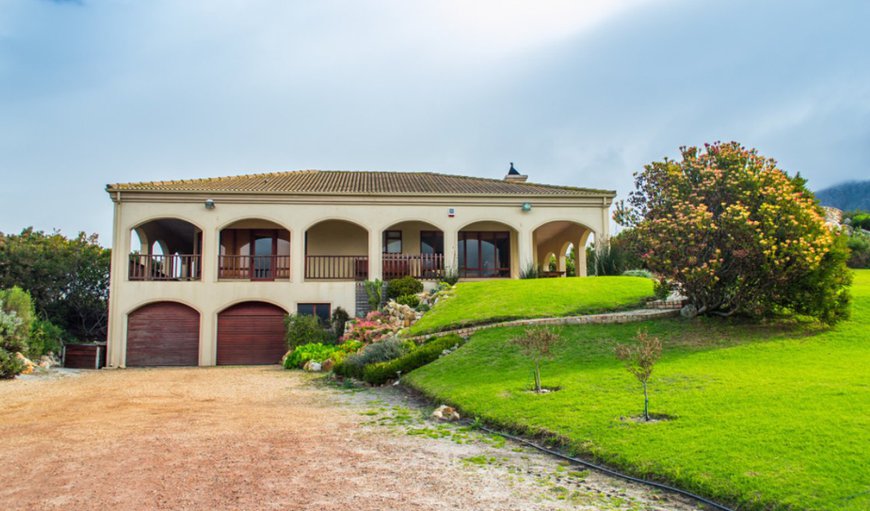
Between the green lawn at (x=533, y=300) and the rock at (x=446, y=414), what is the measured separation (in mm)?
6709

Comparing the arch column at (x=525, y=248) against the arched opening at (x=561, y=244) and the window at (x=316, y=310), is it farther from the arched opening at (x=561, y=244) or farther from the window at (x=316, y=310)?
the window at (x=316, y=310)

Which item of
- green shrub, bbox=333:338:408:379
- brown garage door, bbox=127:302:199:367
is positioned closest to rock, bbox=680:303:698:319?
green shrub, bbox=333:338:408:379

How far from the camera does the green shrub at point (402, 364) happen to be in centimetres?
1348

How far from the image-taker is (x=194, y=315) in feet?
73.3

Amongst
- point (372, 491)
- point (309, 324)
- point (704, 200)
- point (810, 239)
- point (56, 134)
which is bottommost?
point (372, 491)

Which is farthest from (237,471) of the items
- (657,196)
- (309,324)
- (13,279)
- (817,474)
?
(13,279)

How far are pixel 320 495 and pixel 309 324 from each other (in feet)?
51.4

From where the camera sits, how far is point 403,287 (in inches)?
854

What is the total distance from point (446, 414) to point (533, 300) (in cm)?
868

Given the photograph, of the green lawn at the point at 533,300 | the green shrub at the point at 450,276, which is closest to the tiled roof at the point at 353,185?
the green shrub at the point at 450,276

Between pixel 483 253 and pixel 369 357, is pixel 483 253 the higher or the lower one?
the higher one

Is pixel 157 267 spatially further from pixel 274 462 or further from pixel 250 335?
pixel 274 462

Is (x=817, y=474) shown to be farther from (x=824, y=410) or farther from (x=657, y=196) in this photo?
(x=657, y=196)

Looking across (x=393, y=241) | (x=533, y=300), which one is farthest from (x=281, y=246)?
(x=533, y=300)
